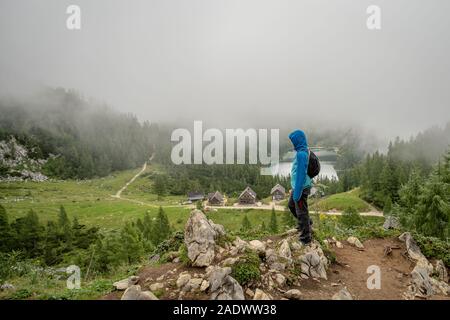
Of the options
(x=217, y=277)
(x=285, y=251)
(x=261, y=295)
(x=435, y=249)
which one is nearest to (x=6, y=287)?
(x=217, y=277)

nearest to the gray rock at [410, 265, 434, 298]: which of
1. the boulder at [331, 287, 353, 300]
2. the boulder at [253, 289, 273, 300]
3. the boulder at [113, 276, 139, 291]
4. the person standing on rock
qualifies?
the boulder at [331, 287, 353, 300]

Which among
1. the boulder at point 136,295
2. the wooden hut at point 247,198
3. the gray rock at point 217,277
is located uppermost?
the gray rock at point 217,277

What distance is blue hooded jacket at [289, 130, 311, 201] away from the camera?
931cm

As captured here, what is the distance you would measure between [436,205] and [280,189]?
291 ft

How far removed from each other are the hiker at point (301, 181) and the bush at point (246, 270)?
8.70 ft

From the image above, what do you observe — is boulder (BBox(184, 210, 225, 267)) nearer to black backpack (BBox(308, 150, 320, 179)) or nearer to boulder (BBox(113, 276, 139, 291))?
boulder (BBox(113, 276, 139, 291))

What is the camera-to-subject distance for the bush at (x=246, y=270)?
7.83 meters

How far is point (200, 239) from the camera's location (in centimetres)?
941

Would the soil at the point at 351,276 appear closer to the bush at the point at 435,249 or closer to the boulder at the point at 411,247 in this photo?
the boulder at the point at 411,247

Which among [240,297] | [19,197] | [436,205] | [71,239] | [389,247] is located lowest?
[19,197]

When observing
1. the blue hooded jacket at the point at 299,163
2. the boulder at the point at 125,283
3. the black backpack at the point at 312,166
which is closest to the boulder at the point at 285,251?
the blue hooded jacket at the point at 299,163

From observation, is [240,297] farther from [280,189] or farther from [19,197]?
[19,197]
